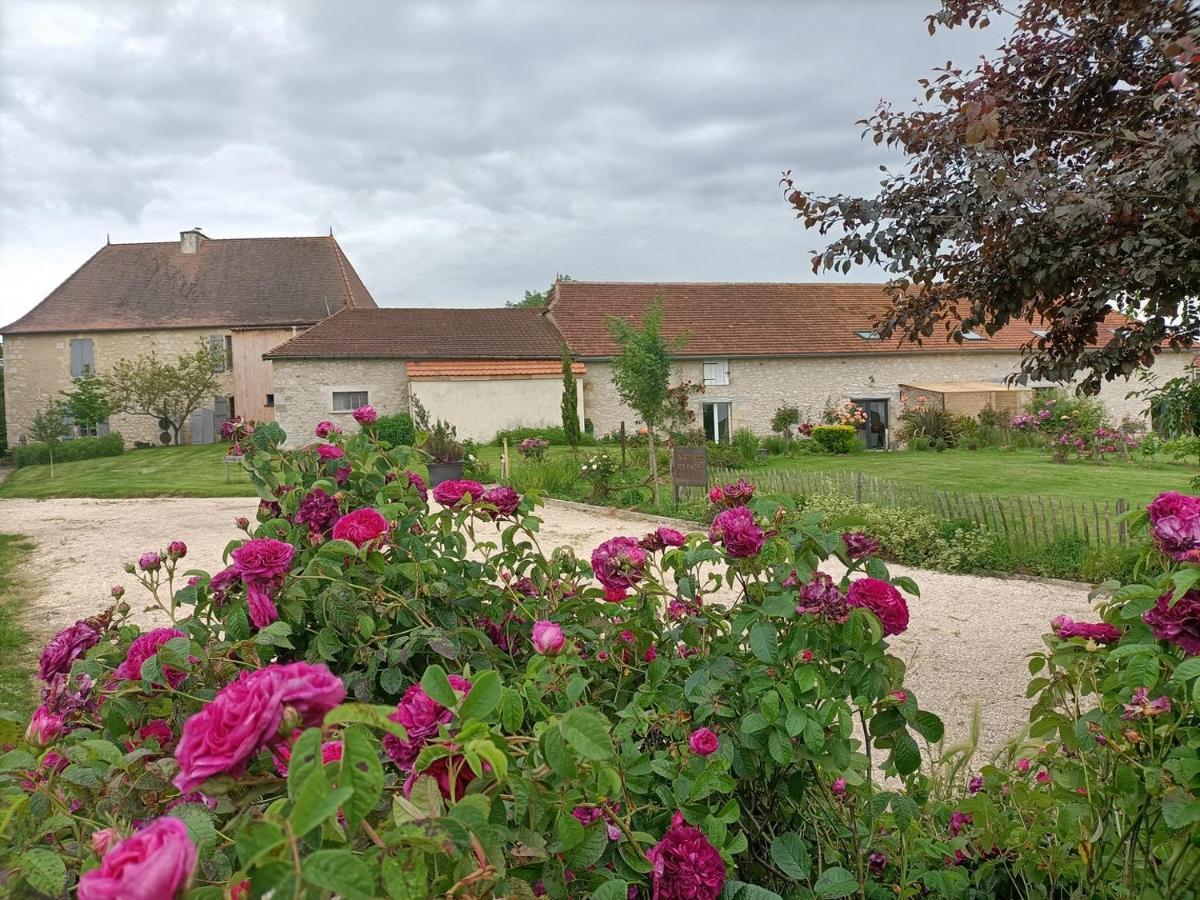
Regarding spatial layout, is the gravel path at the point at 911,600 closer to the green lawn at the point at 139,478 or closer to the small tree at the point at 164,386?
the green lawn at the point at 139,478

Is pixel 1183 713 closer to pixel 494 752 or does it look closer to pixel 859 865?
pixel 859 865

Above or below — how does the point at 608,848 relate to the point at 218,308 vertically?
below

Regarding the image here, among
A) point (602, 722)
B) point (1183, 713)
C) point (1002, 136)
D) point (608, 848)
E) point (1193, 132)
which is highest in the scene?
point (1002, 136)

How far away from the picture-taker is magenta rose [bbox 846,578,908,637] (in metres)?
1.71

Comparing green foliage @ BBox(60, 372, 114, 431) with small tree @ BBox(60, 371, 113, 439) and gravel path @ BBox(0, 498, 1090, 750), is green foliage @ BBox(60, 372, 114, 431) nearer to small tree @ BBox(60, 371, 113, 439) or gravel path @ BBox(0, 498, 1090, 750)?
small tree @ BBox(60, 371, 113, 439)

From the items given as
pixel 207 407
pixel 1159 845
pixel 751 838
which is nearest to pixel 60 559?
pixel 751 838

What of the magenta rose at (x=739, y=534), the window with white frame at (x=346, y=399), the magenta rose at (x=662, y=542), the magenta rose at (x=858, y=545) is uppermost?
the window with white frame at (x=346, y=399)

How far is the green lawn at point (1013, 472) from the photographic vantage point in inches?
530

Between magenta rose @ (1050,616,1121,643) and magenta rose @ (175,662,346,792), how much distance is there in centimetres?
160

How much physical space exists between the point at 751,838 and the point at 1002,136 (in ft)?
14.6

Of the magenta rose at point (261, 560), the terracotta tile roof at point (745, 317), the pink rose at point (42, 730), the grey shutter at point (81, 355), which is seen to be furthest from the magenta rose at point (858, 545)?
the grey shutter at point (81, 355)

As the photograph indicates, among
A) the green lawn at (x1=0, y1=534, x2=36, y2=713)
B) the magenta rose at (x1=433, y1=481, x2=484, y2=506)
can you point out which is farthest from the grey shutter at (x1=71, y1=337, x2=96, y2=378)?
the magenta rose at (x1=433, y1=481, x2=484, y2=506)

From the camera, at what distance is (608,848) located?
4.80 feet

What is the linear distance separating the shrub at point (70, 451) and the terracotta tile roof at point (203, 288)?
5.81m
